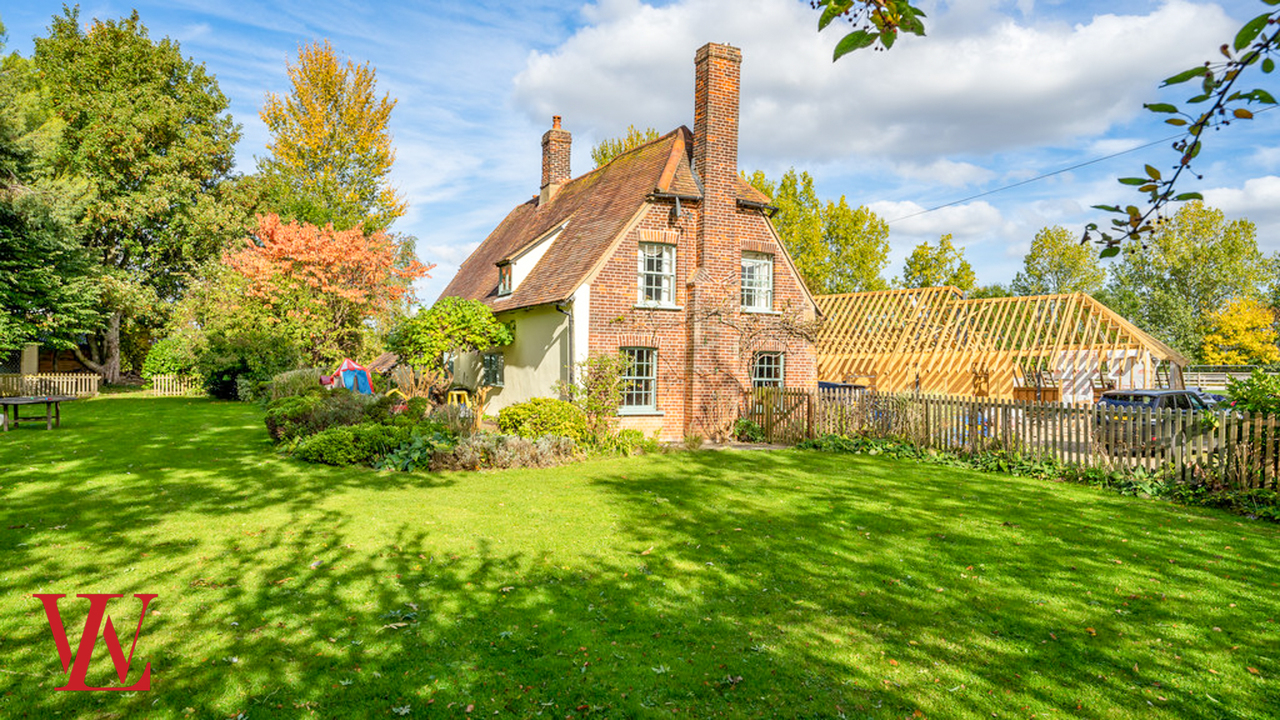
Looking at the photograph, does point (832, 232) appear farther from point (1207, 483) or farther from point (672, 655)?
point (672, 655)

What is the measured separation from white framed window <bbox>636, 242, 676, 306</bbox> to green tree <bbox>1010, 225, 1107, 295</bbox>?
4924cm

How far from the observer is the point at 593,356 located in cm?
1642

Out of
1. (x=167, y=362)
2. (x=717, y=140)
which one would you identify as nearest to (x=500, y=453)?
Answer: (x=717, y=140)

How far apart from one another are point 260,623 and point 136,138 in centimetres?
3891

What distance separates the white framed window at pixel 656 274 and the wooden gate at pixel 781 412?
3.47 meters

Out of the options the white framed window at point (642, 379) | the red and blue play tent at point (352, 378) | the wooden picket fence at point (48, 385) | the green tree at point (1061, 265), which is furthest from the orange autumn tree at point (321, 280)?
the green tree at point (1061, 265)

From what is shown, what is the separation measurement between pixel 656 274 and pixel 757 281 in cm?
311

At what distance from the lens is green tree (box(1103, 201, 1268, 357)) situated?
177ft

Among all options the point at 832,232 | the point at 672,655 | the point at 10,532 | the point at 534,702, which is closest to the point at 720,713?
the point at 672,655

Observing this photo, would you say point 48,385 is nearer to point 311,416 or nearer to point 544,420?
point 311,416

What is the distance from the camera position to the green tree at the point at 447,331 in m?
18.3

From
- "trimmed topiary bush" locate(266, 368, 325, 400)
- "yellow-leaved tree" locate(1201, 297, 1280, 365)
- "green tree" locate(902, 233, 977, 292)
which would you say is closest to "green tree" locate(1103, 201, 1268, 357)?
"yellow-leaved tree" locate(1201, 297, 1280, 365)

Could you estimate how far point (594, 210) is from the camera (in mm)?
19953

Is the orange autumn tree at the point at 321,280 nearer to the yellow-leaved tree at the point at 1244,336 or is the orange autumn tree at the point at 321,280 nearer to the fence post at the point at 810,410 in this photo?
the fence post at the point at 810,410
